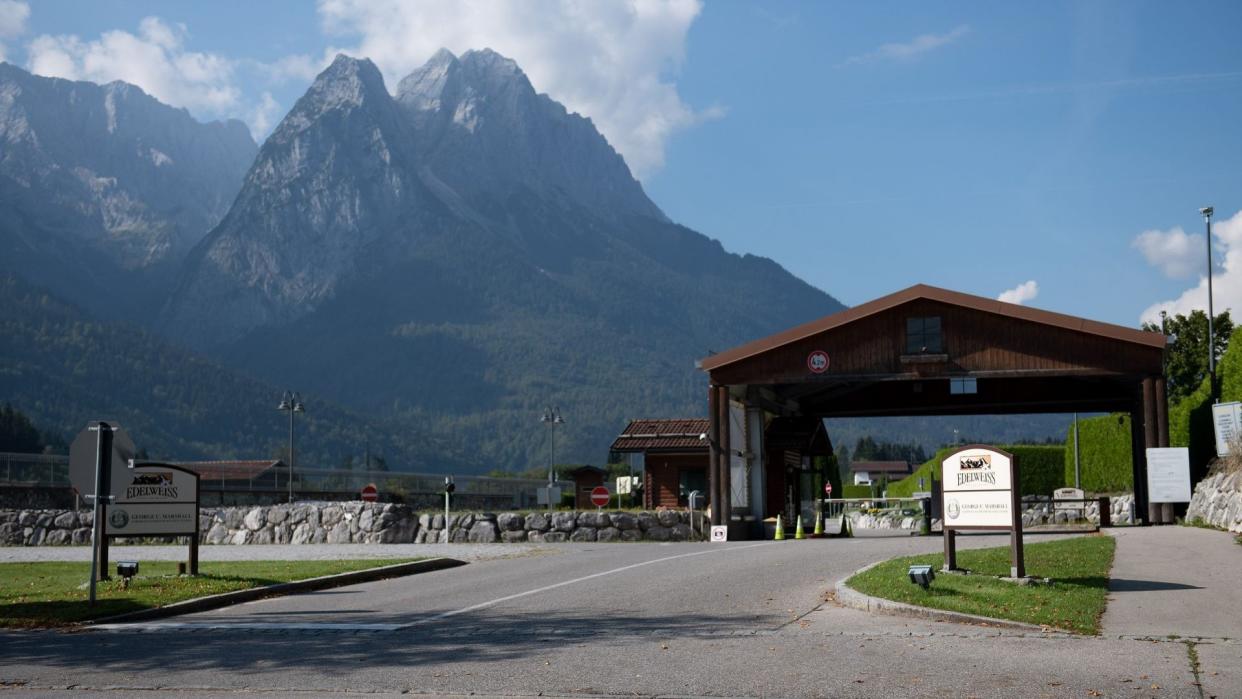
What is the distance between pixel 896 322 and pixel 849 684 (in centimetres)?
2364

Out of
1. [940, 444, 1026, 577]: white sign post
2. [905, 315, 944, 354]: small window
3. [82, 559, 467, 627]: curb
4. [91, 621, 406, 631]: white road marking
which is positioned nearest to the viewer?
[91, 621, 406, 631]: white road marking

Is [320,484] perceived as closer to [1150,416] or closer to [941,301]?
[941,301]

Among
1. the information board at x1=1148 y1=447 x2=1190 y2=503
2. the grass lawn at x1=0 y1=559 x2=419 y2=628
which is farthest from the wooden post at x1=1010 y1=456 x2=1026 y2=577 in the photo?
the information board at x1=1148 y1=447 x2=1190 y2=503

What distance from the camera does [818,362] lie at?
107 feet

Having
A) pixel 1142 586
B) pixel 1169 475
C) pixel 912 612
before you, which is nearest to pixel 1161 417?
pixel 1169 475

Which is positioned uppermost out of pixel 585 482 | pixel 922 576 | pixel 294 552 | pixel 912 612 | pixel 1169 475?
pixel 1169 475

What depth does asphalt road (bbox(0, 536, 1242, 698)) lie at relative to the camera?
9.47 metres

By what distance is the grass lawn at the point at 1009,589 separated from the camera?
1242 cm

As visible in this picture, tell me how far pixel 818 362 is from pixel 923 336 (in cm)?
281

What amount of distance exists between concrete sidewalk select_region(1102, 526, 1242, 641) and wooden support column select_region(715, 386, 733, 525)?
12160 millimetres

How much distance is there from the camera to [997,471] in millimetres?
14820

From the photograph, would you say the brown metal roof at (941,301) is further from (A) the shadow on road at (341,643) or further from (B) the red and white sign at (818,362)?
(A) the shadow on road at (341,643)

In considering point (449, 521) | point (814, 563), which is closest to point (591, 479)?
point (449, 521)

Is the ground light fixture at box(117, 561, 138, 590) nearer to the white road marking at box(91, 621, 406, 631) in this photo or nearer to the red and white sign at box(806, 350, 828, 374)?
the white road marking at box(91, 621, 406, 631)
